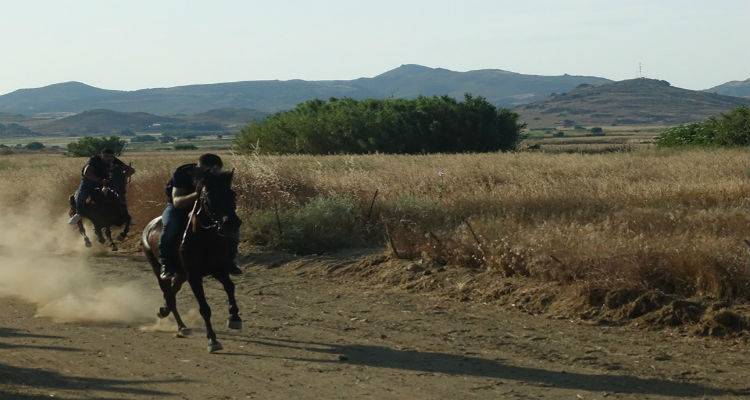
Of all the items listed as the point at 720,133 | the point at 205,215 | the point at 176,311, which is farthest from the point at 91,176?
the point at 720,133

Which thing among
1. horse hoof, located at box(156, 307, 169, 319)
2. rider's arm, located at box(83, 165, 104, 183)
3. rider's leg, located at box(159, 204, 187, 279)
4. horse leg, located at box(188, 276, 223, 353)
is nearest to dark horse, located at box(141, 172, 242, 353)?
horse leg, located at box(188, 276, 223, 353)

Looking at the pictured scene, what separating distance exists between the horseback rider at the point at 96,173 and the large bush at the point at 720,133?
40241mm

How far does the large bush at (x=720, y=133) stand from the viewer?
53531mm

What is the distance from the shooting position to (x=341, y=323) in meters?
13.1

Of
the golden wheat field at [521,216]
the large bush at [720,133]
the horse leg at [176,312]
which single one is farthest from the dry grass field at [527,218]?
the large bush at [720,133]

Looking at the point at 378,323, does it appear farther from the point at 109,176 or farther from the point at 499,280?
the point at 109,176

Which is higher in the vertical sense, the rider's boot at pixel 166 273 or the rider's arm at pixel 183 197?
the rider's arm at pixel 183 197

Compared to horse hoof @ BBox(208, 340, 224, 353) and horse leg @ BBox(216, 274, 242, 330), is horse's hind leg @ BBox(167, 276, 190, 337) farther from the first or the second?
horse hoof @ BBox(208, 340, 224, 353)

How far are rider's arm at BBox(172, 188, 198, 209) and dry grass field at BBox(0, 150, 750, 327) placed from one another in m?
4.82

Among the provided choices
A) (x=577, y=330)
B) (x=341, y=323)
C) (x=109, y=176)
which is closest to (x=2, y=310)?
(x=341, y=323)

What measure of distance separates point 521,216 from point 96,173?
8718 millimetres

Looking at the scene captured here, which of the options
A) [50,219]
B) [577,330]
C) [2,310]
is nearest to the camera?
[577,330]

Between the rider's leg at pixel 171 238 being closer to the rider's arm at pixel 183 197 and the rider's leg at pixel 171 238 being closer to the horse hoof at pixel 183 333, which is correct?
the rider's arm at pixel 183 197

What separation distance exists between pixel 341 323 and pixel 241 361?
262cm
